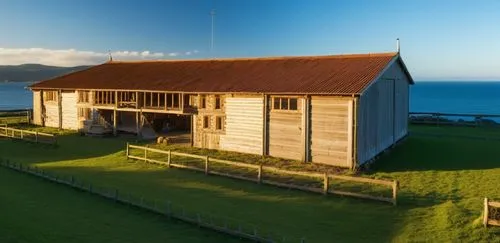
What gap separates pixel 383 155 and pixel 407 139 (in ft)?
22.5

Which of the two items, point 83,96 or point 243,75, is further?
point 83,96

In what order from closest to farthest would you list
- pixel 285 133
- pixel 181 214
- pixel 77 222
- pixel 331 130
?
1. pixel 77 222
2. pixel 181 214
3. pixel 331 130
4. pixel 285 133

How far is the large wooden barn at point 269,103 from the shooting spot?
1114 inches

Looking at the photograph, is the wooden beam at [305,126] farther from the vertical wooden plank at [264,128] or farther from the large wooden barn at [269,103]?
the vertical wooden plank at [264,128]

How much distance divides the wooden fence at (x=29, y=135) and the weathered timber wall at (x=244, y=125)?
1441 cm

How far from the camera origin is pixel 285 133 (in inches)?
1188

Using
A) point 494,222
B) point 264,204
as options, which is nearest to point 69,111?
point 264,204

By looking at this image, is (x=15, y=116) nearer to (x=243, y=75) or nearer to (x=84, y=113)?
(x=84, y=113)

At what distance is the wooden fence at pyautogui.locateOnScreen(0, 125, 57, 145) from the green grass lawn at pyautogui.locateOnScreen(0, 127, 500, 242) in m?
3.10

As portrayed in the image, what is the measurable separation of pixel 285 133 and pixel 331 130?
3.15 metres

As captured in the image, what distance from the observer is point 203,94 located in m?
35.1

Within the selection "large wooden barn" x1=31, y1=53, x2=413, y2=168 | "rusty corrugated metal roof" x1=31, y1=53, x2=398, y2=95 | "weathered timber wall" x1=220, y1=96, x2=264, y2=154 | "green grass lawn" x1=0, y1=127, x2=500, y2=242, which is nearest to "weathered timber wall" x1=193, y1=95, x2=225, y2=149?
"large wooden barn" x1=31, y1=53, x2=413, y2=168

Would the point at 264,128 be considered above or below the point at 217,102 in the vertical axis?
below

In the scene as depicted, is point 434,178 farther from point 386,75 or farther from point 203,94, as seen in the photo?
point 203,94
